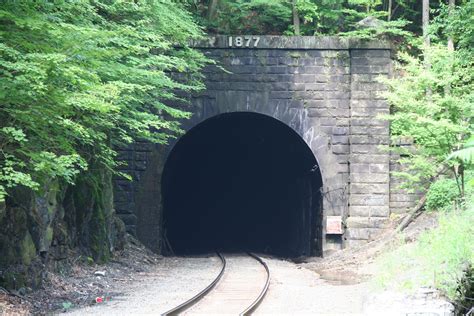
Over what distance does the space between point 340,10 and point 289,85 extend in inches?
112

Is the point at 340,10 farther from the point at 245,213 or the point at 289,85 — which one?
the point at 245,213

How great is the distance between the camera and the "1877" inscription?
71.2 ft

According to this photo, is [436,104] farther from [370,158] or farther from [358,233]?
[358,233]

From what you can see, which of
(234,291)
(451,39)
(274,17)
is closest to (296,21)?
(274,17)

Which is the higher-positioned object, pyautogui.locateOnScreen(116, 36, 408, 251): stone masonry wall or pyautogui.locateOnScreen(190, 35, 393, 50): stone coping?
pyautogui.locateOnScreen(190, 35, 393, 50): stone coping

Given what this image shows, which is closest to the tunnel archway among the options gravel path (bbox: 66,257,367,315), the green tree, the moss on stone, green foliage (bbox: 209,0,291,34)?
green foliage (bbox: 209,0,291,34)

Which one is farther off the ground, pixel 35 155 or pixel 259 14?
pixel 259 14

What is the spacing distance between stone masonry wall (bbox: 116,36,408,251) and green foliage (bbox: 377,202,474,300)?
8480mm

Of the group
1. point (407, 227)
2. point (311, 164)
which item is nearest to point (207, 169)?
point (311, 164)

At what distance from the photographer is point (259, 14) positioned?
24.3m

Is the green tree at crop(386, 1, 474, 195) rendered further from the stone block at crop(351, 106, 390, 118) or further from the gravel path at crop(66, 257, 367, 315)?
the gravel path at crop(66, 257, 367, 315)

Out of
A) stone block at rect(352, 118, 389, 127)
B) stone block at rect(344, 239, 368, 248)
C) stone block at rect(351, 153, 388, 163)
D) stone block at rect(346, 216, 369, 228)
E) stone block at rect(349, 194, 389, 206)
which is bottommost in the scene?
stone block at rect(344, 239, 368, 248)

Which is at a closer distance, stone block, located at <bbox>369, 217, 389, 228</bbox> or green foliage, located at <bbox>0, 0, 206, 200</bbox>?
green foliage, located at <bbox>0, 0, 206, 200</bbox>

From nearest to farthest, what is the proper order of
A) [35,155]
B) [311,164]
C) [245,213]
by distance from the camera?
[35,155] → [311,164] → [245,213]
